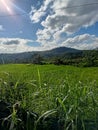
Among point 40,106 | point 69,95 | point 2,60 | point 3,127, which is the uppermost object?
point 2,60

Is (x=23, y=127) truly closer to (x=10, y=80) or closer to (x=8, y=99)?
(x=8, y=99)

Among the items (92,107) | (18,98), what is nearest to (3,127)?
(18,98)

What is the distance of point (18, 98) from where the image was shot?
132 inches

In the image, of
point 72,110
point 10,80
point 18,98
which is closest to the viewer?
point 72,110

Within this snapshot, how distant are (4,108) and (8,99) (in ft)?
0.84

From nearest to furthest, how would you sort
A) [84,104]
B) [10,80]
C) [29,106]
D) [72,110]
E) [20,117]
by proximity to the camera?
1. [72,110]
2. [84,104]
3. [20,117]
4. [29,106]
5. [10,80]

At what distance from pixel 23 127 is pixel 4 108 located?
0.50 m

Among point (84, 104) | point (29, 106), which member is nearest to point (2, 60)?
point (29, 106)

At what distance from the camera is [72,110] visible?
8.45 feet

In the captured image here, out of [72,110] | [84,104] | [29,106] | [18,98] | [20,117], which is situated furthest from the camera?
[18,98]

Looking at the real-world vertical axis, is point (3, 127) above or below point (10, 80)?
below

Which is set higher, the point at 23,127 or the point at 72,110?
the point at 72,110

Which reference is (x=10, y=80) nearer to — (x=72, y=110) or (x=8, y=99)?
(x=8, y=99)

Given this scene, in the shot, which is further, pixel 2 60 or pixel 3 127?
pixel 2 60
